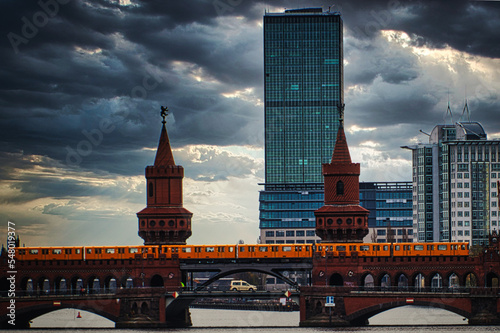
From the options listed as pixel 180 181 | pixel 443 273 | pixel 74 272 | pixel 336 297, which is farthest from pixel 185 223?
pixel 443 273

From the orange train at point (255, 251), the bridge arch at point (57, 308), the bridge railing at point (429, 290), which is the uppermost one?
the orange train at point (255, 251)

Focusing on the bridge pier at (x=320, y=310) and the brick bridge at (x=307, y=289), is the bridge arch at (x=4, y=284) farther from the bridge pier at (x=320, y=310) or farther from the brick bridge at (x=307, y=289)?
the bridge pier at (x=320, y=310)

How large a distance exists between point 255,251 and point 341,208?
1440 centimetres

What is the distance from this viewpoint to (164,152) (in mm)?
139500

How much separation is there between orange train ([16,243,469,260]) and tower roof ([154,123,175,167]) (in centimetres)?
1386

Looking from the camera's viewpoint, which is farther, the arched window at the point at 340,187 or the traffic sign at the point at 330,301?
the arched window at the point at 340,187

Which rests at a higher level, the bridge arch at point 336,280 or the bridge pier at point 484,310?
the bridge arch at point 336,280

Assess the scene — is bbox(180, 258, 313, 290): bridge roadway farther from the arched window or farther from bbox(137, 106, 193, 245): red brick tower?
the arched window

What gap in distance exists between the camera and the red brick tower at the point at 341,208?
133125 mm

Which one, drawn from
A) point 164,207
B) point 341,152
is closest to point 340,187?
point 341,152

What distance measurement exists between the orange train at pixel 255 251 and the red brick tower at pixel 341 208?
15.5 ft

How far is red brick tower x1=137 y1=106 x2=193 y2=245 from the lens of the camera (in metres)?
136

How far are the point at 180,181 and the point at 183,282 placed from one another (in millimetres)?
14674

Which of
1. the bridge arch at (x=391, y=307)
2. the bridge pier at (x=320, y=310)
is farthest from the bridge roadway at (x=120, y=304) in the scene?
the bridge arch at (x=391, y=307)
